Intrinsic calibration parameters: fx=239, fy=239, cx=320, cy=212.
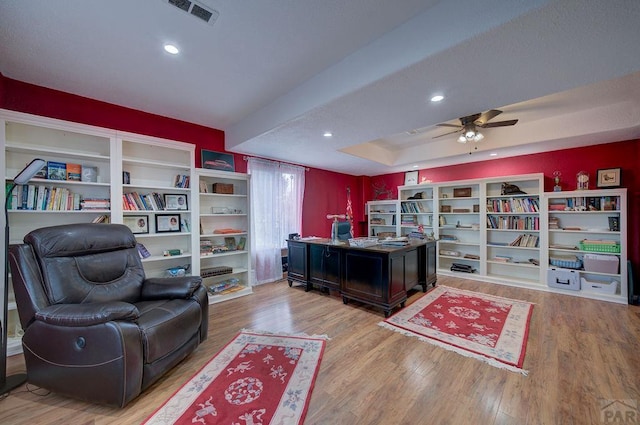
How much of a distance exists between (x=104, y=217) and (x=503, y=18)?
3853 mm

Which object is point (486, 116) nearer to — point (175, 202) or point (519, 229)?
point (519, 229)

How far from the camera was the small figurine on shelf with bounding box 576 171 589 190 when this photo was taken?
3.56m

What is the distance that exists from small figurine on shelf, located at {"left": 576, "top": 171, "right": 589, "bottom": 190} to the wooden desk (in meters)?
2.32

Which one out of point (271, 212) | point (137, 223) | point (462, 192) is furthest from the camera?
point (462, 192)

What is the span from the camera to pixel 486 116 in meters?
2.95

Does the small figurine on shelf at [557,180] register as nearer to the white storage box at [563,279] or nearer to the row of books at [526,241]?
the row of books at [526,241]

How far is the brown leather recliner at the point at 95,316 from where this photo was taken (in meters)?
1.44

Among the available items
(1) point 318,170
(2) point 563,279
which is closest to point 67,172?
(1) point 318,170

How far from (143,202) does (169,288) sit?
4.64ft

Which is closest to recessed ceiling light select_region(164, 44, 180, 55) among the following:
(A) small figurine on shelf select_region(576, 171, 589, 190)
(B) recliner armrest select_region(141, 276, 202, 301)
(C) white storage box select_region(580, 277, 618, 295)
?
(B) recliner armrest select_region(141, 276, 202, 301)

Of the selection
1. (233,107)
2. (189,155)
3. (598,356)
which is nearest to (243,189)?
(189,155)

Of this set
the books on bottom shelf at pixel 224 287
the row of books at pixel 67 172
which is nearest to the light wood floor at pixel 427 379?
the books on bottom shelf at pixel 224 287

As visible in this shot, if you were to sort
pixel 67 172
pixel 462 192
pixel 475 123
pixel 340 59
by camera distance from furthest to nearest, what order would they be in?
1. pixel 462 192
2. pixel 475 123
3. pixel 67 172
4. pixel 340 59

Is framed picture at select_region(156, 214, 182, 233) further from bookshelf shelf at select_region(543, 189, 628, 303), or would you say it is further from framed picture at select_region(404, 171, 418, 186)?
bookshelf shelf at select_region(543, 189, 628, 303)
